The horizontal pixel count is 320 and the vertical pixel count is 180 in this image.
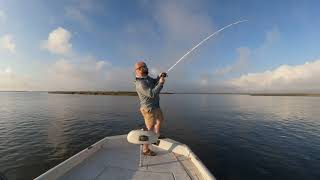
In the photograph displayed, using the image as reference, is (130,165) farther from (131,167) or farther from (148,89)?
(148,89)

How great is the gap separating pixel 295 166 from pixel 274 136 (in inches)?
313

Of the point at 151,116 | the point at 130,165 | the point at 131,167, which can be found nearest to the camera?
the point at 131,167

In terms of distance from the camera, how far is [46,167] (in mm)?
11188

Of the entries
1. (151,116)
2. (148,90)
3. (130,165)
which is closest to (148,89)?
(148,90)

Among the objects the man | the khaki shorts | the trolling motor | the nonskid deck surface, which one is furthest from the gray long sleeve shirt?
the nonskid deck surface

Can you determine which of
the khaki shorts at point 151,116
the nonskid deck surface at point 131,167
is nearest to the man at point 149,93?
the khaki shorts at point 151,116

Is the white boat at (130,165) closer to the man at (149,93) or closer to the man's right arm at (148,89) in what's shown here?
the man at (149,93)

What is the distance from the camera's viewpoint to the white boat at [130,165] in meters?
5.59

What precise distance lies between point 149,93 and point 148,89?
0.13 meters

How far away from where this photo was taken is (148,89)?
21.4 ft

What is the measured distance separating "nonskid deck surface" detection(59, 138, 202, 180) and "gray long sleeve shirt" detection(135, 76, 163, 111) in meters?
1.71

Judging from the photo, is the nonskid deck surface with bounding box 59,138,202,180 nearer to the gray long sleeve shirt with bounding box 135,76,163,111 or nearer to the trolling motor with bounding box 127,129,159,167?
the trolling motor with bounding box 127,129,159,167

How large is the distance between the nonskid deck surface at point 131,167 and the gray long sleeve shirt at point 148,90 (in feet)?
5.61

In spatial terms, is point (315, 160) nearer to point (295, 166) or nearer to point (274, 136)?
point (295, 166)
